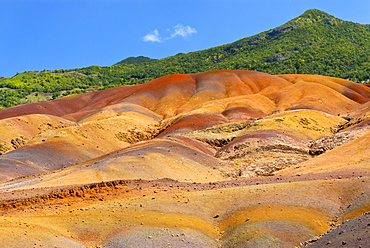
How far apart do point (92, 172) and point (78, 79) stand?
383 feet

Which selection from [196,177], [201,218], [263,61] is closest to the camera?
[201,218]

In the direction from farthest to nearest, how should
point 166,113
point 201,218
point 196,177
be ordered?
point 166,113
point 196,177
point 201,218

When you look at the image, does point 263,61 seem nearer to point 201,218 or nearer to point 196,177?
point 196,177

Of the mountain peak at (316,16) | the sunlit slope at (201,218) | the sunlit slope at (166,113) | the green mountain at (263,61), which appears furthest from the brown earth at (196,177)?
the mountain peak at (316,16)

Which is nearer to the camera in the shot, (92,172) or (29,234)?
(29,234)

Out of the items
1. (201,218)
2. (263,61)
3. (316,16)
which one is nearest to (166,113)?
(201,218)

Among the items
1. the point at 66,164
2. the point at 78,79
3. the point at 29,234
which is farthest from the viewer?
the point at 78,79

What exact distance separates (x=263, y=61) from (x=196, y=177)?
3914 inches

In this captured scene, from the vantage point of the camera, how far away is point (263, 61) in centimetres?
12462

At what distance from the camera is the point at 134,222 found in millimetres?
16062

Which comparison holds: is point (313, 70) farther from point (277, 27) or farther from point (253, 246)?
point (253, 246)

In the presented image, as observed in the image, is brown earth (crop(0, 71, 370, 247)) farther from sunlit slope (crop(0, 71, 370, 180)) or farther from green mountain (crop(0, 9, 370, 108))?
green mountain (crop(0, 9, 370, 108))

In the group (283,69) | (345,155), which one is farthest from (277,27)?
(345,155)

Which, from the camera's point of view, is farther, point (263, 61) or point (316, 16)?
point (316, 16)
